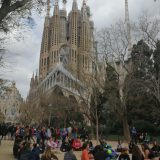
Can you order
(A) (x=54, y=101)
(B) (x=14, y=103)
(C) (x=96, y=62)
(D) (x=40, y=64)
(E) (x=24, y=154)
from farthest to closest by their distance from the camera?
(D) (x=40, y=64) < (B) (x=14, y=103) < (A) (x=54, y=101) < (C) (x=96, y=62) < (E) (x=24, y=154)

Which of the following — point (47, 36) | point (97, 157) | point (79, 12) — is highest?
point (79, 12)

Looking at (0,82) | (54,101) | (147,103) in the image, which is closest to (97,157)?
(0,82)

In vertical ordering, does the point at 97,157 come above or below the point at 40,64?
below

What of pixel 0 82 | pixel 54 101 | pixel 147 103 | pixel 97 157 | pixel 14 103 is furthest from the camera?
pixel 14 103

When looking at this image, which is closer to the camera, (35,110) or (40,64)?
(35,110)

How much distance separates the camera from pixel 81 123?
151ft

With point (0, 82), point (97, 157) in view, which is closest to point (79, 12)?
point (0, 82)

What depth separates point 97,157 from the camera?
11648 mm

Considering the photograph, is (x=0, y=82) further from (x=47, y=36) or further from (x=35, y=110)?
(x=47, y=36)

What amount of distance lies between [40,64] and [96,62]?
8228cm

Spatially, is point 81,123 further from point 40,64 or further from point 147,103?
point 40,64

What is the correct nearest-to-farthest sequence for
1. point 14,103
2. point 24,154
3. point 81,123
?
point 24,154 < point 81,123 < point 14,103

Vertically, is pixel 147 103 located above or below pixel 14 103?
below

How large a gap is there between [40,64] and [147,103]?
80.1 metres
